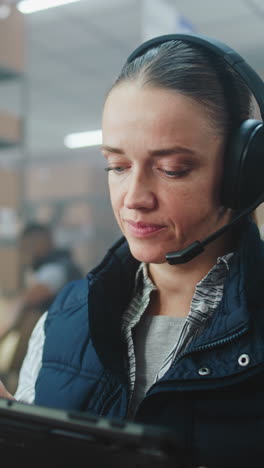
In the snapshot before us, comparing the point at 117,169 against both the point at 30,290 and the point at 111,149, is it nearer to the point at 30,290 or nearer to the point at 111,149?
the point at 111,149

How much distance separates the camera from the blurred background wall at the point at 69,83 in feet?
7.83

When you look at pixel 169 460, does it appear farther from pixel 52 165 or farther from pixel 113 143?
pixel 52 165

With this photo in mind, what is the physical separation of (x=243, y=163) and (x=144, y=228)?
0.49 feet

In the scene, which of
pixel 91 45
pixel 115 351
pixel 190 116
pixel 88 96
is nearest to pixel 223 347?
pixel 115 351

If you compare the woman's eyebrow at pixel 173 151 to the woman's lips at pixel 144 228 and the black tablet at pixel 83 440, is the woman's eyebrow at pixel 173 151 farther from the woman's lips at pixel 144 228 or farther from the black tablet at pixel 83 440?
the black tablet at pixel 83 440

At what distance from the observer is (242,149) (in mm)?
650

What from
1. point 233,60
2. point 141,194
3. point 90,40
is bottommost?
point 141,194

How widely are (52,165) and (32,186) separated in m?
0.28

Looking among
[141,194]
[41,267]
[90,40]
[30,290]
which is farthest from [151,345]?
[90,40]

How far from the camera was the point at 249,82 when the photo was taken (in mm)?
671

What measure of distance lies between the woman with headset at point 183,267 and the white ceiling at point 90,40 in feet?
1.46

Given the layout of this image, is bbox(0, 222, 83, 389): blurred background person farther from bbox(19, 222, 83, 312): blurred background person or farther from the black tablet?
the black tablet

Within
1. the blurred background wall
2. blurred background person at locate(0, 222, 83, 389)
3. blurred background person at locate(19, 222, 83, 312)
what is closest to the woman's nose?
the blurred background wall

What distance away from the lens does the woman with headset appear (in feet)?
2.05
